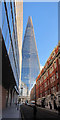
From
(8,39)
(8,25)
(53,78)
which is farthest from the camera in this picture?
(53,78)

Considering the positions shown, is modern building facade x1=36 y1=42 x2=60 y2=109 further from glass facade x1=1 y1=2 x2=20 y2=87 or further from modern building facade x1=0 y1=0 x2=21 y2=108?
glass facade x1=1 y1=2 x2=20 y2=87

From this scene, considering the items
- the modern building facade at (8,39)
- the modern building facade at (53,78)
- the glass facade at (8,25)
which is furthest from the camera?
the modern building facade at (53,78)

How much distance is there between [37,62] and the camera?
199625 millimetres

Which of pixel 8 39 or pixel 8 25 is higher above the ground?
pixel 8 25

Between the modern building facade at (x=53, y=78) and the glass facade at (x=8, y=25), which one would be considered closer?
the glass facade at (x=8, y=25)

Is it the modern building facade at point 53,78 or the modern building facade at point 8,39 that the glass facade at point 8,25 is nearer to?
the modern building facade at point 8,39

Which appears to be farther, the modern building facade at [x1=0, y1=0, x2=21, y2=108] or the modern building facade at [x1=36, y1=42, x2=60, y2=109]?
the modern building facade at [x1=36, y1=42, x2=60, y2=109]

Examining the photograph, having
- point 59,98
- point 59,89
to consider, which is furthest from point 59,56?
point 59,98

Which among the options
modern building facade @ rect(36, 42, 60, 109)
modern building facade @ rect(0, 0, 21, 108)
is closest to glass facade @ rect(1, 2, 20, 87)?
modern building facade @ rect(0, 0, 21, 108)

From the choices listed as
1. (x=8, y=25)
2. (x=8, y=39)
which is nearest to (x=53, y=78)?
(x=8, y=39)

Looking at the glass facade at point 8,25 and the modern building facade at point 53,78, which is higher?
the glass facade at point 8,25

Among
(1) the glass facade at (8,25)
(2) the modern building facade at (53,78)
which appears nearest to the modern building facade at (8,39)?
(1) the glass facade at (8,25)

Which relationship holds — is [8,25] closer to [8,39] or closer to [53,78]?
[8,39]

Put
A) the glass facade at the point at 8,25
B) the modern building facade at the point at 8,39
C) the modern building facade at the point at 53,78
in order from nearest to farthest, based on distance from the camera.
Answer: the glass facade at the point at 8,25 → the modern building facade at the point at 8,39 → the modern building facade at the point at 53,78
